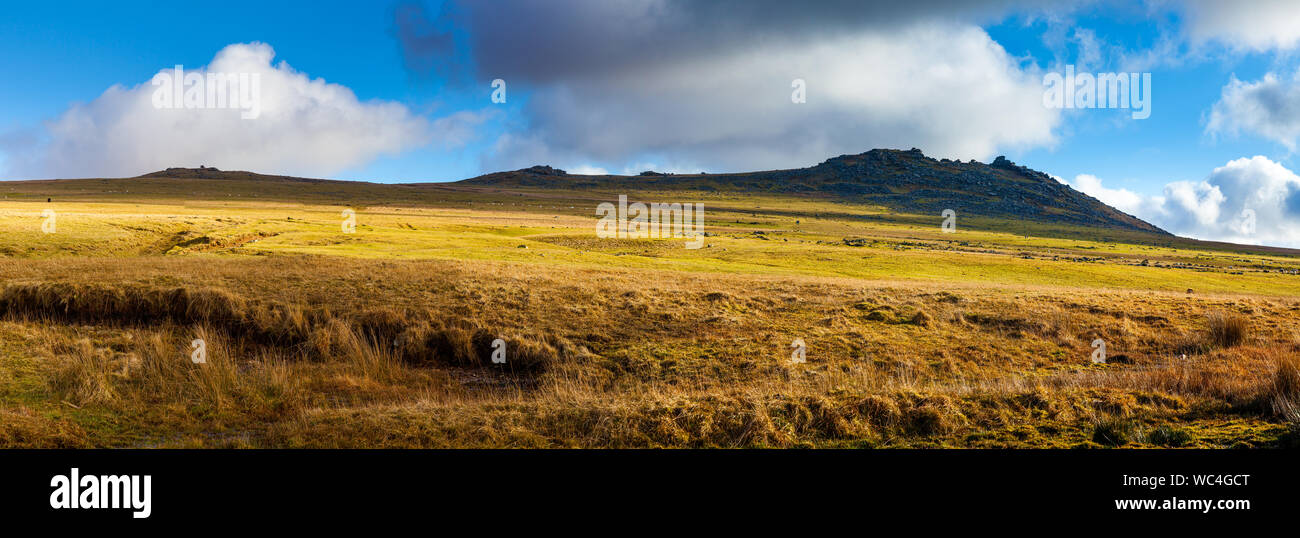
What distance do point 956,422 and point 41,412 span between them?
16.1 meters

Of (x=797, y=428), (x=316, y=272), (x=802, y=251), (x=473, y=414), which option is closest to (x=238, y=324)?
(x=316, y=272)

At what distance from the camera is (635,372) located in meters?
18.8

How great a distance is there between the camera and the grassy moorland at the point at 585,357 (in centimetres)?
1055

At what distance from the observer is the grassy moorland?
1055cm

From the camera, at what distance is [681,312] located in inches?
957

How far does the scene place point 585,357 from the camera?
776 inches
